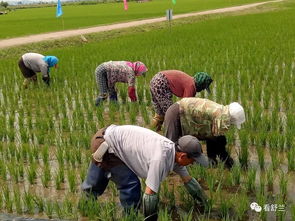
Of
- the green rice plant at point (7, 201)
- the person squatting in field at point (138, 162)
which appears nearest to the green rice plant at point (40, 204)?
the green rice plant at point (7, 201)

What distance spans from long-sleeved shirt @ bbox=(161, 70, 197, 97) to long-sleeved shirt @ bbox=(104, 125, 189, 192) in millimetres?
1368

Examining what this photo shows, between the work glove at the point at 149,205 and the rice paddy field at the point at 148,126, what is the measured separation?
0.06m

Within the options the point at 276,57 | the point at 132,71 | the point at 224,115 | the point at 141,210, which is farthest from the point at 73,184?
the point at 276,57

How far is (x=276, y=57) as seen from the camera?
28.2ft

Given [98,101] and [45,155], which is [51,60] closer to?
[98,101]

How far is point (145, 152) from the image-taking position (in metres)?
2.61

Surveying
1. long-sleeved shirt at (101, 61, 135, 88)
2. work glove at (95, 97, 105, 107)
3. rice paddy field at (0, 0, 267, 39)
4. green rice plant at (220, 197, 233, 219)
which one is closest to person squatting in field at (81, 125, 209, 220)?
green rice plant at (220, 197, 233, 219)

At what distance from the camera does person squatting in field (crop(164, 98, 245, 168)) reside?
3.22 m

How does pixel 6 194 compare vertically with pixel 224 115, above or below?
A: below

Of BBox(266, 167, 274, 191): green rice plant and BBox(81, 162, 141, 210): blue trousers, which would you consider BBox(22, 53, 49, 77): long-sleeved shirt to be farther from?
BBox(266, 167, 274, 191): green rice plant

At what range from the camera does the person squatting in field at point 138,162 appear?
2.53 meters

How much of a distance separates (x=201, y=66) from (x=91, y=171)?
5603 millimetres

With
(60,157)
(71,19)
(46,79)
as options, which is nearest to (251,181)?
(60,157)

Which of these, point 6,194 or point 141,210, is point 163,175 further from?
point 6,194
